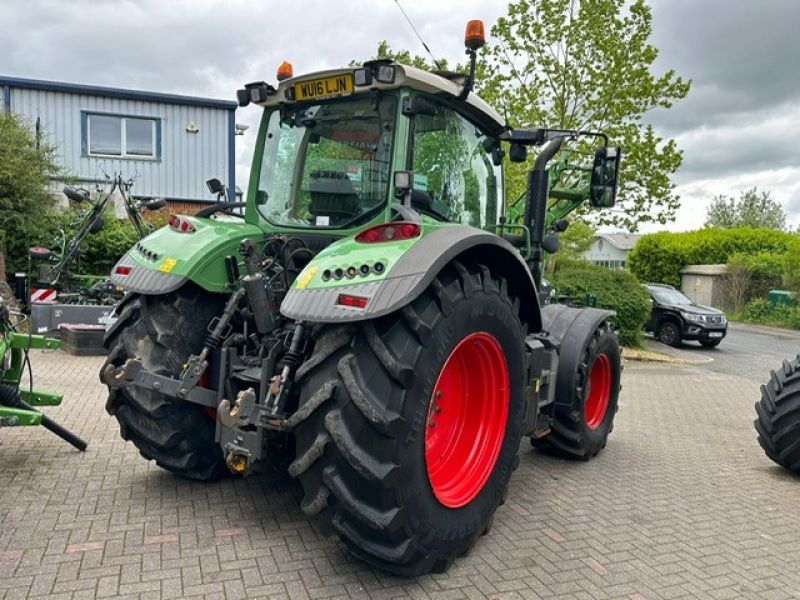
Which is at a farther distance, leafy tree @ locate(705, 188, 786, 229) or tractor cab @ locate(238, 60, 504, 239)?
leafy tree @ locate(705, 188, 786, 229)

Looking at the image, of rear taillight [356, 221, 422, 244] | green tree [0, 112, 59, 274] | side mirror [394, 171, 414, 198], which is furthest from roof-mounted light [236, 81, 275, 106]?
green tree [0, 112, 59, 274]

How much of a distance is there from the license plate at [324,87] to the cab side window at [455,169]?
0.45m

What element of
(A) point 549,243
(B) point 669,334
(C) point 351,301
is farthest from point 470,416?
(B) point 669,334

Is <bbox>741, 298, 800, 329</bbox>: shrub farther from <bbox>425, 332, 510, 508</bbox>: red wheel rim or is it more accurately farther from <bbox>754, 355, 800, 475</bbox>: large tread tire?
<bbox>425, 332, 510, 508</bbox>: red wheel rim

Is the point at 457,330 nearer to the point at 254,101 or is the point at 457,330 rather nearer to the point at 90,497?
the point at 254,101

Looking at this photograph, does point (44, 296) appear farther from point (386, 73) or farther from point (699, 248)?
point (699, 248)

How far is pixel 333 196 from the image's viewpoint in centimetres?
386

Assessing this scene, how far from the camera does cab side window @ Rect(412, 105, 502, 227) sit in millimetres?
3764

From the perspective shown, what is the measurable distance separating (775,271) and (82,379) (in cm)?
2414

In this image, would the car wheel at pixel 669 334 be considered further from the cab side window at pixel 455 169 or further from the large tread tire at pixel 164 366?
the large tread tire at pixel 164 366

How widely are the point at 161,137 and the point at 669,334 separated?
14.1m

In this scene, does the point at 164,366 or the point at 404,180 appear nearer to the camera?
the point at 404,180

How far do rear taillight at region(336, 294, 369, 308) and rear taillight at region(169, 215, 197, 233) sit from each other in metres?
1.58

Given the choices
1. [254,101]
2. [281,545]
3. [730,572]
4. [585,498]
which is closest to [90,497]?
[281,545]
